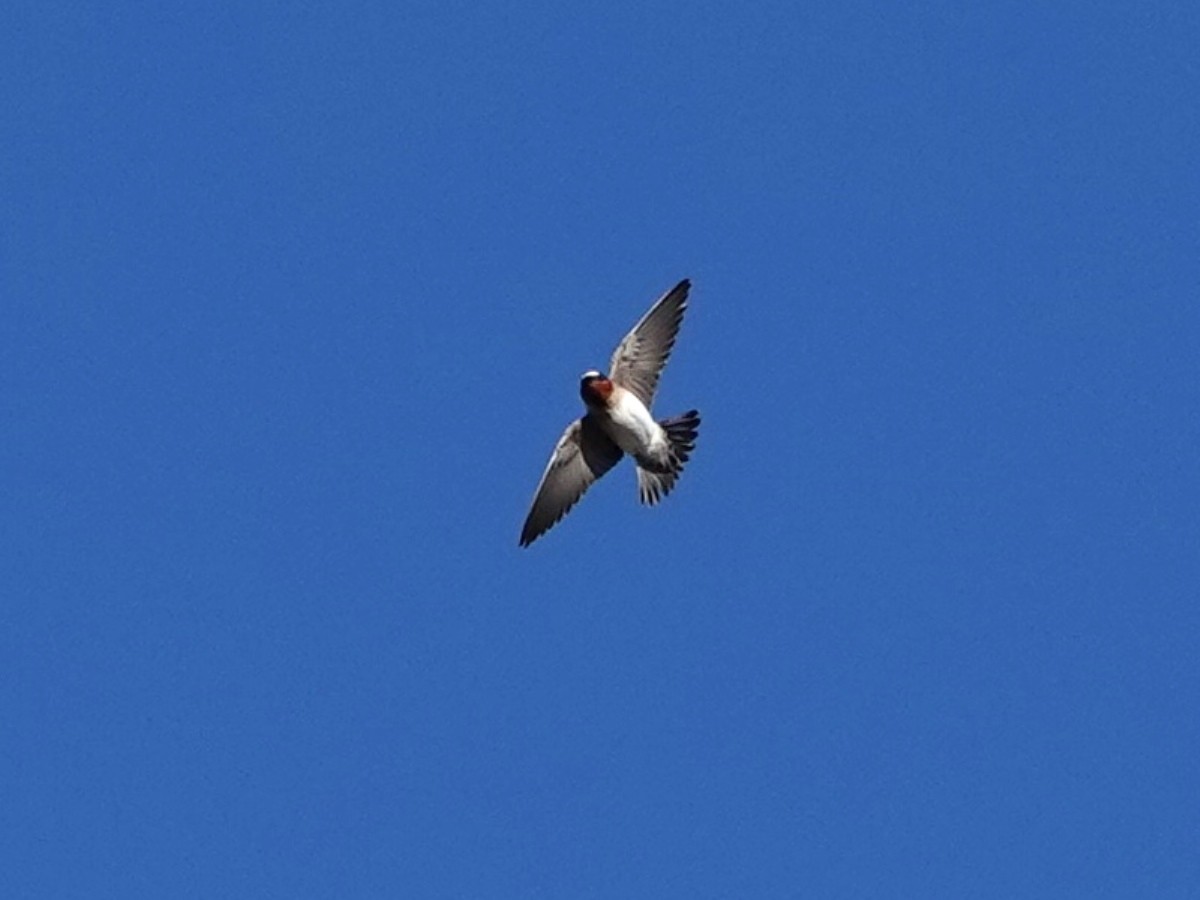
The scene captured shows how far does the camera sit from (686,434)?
26.5 metres

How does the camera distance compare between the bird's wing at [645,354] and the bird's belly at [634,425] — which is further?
the bird's wing at [645,354]

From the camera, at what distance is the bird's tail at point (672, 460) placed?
26.5 m

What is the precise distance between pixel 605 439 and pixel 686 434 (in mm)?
914

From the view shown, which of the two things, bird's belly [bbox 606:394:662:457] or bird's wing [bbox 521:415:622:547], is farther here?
bird's wing [bbox 521:415:622:547]

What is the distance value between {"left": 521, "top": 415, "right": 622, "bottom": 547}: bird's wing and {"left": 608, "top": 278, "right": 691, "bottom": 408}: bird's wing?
25.4 inches

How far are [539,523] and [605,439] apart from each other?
3.99ft

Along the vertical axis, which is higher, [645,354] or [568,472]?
[645,354]

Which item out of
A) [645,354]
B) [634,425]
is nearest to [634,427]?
[634,425]

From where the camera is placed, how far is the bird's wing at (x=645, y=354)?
1065 inches

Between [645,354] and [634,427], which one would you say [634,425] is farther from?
[645,354]

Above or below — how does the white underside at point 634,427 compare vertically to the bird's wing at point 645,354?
below

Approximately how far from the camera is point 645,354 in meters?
27.1

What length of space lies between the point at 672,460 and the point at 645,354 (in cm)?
125

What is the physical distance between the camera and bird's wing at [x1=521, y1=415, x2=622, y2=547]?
27.1m
